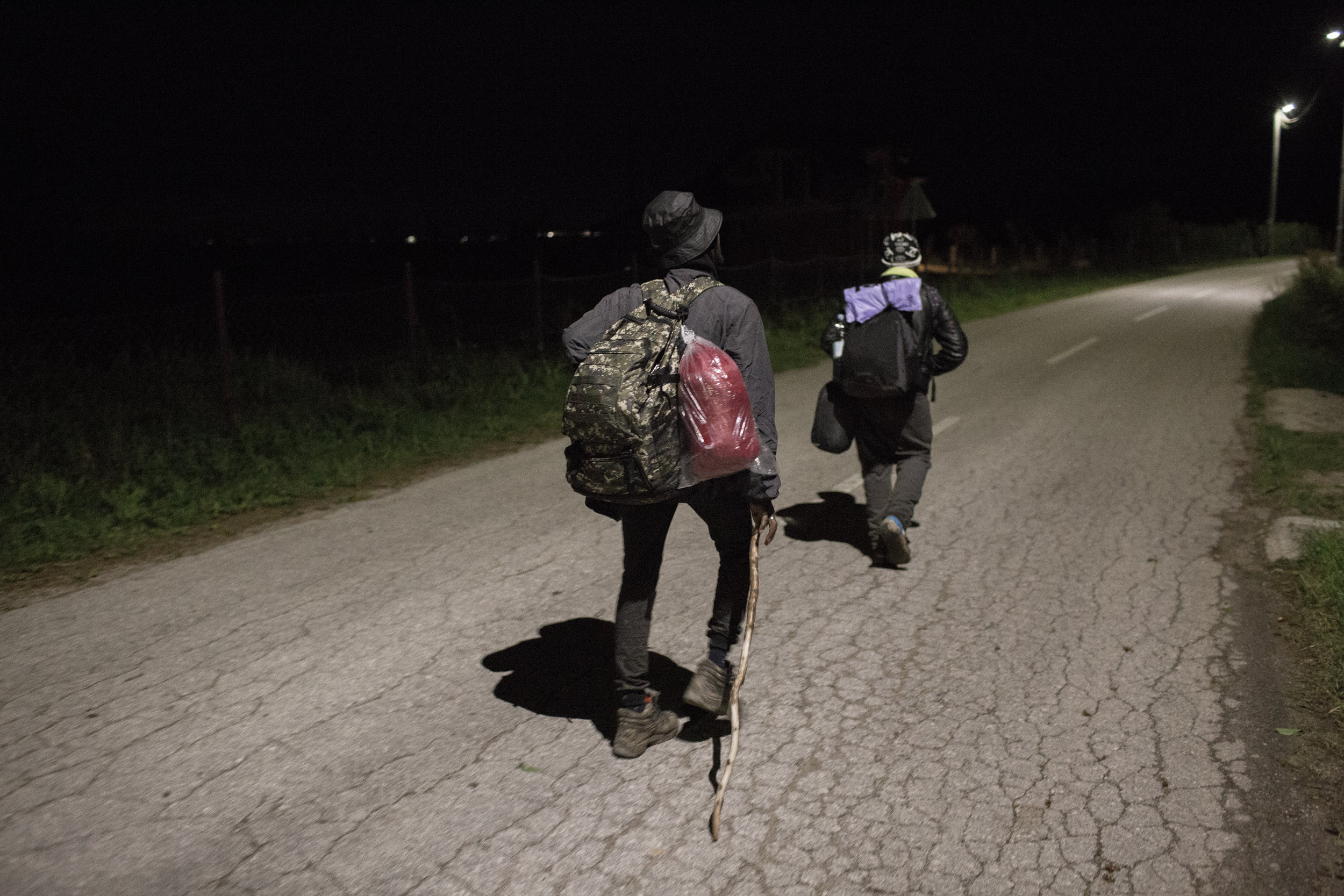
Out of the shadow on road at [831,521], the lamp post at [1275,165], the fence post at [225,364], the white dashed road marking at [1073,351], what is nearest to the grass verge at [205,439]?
the fence post at [225,364]

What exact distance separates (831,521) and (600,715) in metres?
2.91

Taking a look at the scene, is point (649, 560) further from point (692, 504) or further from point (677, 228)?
point (677, 228)

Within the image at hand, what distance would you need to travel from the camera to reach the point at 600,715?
3.61 metres

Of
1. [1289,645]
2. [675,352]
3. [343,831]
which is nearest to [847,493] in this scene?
[1289,645]

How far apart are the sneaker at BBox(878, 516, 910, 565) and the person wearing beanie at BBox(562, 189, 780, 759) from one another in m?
1.86

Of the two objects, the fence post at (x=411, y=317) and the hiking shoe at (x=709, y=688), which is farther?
the fence post at (x=411, y=317)

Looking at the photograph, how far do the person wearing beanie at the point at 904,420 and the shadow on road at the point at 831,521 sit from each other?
0.23m

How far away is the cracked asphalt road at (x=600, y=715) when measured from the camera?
2766 millimetres

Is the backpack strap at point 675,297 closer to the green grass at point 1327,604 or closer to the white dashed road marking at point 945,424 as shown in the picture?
the green grass at point 1327,604

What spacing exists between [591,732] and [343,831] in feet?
3.06

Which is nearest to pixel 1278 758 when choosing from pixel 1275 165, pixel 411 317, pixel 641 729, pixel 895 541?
pixel 895 541

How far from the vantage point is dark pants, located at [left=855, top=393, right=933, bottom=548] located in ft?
17.3

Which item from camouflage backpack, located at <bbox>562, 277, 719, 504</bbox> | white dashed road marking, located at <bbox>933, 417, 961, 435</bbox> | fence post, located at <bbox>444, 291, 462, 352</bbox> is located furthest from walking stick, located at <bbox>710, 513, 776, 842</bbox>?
fence post, located at <bbox>444, 291, 462, 352</bbox>

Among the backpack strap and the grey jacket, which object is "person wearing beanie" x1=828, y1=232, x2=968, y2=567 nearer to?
the grey jacket
